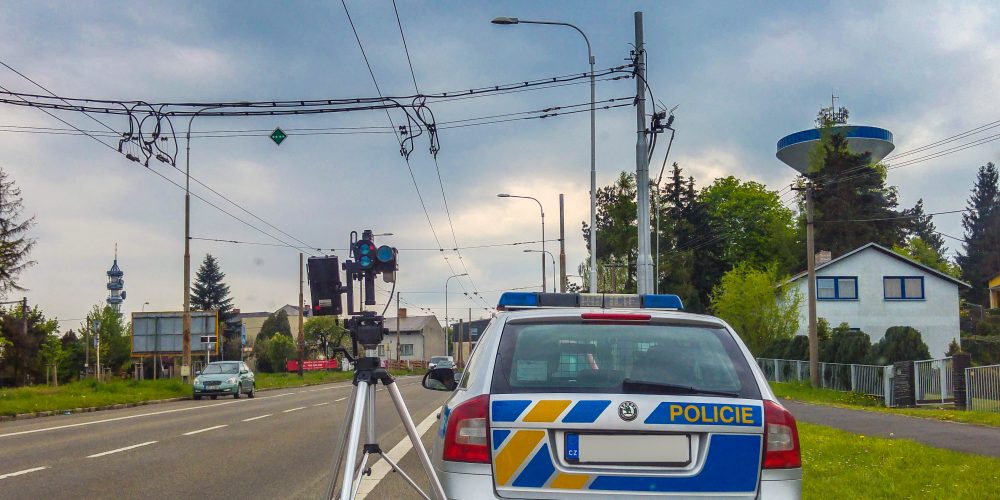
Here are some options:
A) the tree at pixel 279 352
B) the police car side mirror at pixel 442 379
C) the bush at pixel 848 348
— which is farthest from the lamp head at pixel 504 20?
the tree at pixel 279 352

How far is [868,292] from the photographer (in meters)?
53.6

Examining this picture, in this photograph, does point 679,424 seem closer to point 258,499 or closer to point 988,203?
point 258,499

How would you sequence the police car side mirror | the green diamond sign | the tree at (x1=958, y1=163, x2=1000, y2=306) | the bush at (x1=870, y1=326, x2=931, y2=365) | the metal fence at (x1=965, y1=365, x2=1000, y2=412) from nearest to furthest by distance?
the police car side mirror, the green diamond sign, the metal fence at (x1=965, y1=365, x2=1000, y2=412), the bush at (x1=870, y1=326, x2=931, y2=365), the tree at (x1=958, y1=163, x2=1000, y2=306)

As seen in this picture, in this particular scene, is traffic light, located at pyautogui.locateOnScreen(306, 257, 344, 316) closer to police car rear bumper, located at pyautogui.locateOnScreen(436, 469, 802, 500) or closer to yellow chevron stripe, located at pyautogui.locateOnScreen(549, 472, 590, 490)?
police car rear bumper, located at pyautogui.locateOnScreen(436, 469, 802, 500)

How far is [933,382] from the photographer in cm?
2906

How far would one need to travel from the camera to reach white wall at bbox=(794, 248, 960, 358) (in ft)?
175

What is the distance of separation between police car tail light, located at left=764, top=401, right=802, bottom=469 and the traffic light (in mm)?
3484

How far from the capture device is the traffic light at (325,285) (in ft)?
23.5

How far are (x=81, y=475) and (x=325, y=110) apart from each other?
884 centimetres

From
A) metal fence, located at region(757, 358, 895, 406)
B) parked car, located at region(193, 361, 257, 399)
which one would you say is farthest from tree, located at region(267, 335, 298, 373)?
parked car, located at region(193, 361, 257, 399)

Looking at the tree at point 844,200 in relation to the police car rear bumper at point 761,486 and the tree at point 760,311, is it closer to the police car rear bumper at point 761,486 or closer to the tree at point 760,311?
the tree at point 760,311

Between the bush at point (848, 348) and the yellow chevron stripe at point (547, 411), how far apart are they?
109 ft

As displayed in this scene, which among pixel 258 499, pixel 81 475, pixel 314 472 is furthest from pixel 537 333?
pixel 81 475

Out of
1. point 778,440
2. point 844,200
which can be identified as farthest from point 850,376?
point 844,200
